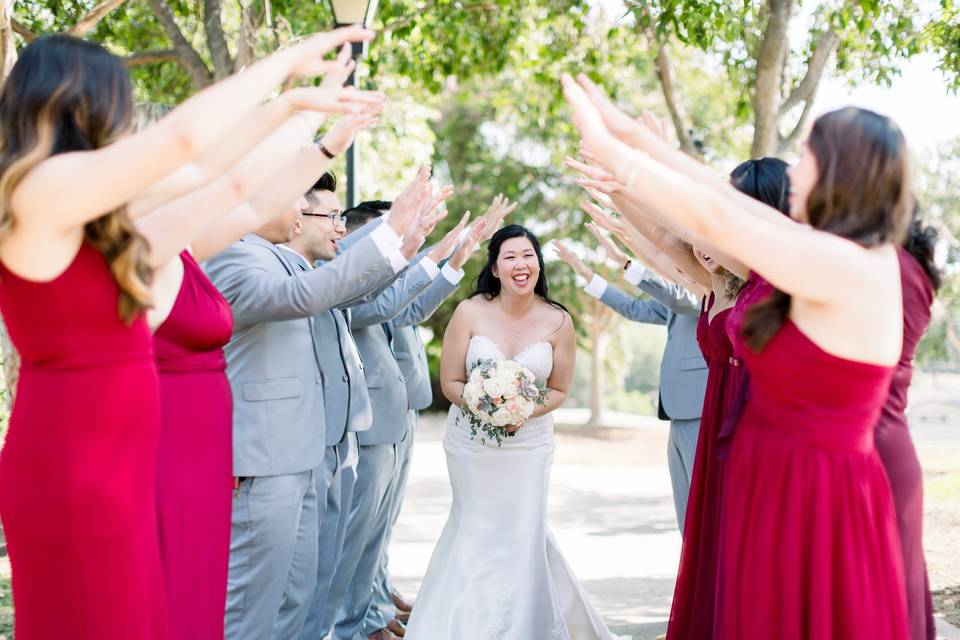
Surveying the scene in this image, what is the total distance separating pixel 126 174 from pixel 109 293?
0.39m

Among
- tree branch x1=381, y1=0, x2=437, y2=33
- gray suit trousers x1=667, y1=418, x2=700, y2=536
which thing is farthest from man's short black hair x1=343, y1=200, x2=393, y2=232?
tree branch x1=381, y1=0, x2=437, y2=33

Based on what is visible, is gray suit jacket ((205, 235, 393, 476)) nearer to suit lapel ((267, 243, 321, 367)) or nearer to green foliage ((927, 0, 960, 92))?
suit lapel ((267, 243, 321, 367))

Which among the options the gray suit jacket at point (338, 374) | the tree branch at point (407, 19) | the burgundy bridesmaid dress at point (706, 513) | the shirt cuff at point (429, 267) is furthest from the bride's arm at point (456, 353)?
the tree branch at point (407, 19)

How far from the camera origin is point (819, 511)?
340cm

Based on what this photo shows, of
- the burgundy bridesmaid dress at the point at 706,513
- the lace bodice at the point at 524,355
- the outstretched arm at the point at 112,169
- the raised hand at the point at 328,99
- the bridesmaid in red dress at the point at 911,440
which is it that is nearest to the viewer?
the outstretched arm at the point at 112,169

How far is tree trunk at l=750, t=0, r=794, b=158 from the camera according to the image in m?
9.73

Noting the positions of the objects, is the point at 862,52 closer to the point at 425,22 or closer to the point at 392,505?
the point at 425,22

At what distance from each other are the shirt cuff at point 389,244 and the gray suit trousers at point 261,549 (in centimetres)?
114

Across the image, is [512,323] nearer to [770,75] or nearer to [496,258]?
[496,258]

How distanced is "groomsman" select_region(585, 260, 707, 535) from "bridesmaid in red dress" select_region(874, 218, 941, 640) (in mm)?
2845

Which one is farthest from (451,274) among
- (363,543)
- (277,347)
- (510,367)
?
(277,347)

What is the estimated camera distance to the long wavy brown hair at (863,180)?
319 centimetres

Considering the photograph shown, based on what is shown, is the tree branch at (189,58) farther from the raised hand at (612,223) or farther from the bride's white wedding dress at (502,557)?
the raised hand at (612,223)

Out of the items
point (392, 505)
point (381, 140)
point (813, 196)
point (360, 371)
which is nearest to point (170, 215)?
point (813, 196)
